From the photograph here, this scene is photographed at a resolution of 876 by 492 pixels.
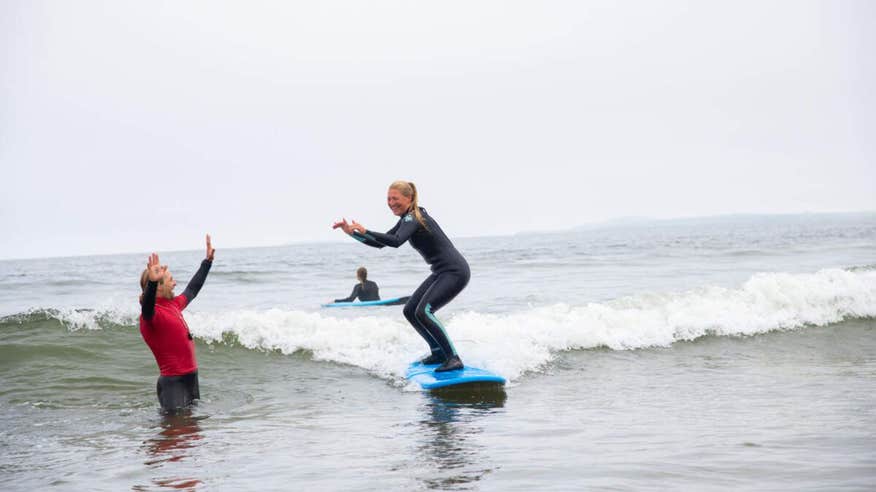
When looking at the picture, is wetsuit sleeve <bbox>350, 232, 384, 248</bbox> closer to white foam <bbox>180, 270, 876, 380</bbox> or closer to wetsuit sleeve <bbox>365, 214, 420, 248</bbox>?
wetsuit sleeve <bbox>365, 214, 420, 248</bbox>

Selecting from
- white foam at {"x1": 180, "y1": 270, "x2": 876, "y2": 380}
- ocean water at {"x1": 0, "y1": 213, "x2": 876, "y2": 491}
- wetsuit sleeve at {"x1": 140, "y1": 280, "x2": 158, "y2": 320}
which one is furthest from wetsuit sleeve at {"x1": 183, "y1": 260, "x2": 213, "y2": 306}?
white foam at {"x1": 180, "y1": 270, "x2": 876, "y2": 380}

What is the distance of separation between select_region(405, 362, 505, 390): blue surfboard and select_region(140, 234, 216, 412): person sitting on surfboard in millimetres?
2427

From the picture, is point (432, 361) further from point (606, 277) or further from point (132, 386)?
point (606, 277)

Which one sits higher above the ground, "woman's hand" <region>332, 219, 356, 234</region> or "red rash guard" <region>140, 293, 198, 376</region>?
"woman's hand" <region>332, 219, 356, 234</region>

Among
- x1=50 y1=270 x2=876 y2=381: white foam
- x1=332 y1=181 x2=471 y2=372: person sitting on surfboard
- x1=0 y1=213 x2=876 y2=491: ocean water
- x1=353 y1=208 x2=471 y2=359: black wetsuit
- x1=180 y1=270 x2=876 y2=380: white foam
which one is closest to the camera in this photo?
x1=0 y1=213 x2=876 y2=491: ocean water

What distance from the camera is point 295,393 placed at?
9.05 metres

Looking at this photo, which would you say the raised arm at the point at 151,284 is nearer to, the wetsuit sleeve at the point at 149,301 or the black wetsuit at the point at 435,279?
the wetsuit sleeve at the point at 149,301

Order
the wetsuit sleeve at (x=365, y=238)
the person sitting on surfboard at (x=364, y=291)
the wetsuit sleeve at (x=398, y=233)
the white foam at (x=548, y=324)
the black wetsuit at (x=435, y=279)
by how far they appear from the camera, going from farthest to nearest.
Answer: the person sitting on surfboard at (x=364, y=291) < the white foam at (x=548, y=324) < the black wetsuit at (x=435, y=279) < the wetsuit sleeve at (x=398, y=233) < the wetsuit sleeve at (x=365, y=238)

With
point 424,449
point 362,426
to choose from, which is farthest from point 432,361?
point 424,449

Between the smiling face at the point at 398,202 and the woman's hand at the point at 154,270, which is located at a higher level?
the smiling face at the point at 398,202

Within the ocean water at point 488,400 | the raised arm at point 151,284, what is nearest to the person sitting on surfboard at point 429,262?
the ocean water at point 488,400

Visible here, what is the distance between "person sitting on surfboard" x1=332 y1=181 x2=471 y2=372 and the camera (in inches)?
309

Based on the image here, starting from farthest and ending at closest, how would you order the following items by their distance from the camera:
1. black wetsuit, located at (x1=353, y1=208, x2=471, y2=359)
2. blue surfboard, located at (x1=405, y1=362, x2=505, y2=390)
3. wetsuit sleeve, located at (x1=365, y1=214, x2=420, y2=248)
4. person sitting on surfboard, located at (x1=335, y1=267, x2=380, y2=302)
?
1. person sitting on surfboard, located at (x1=335, y1=267, x2=380, y2=302)
2. blue surfboard, located at (x1=405, y1=362, x2=505, y2=390)
3. black wetsuit, located at (x1=353, y1=208, x2=471, y2=359)
4. wetsuit sleeve, located at (x1=365, y1=214, x2=420, y2=248)

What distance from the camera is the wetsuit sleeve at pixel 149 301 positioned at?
623 centimetres
